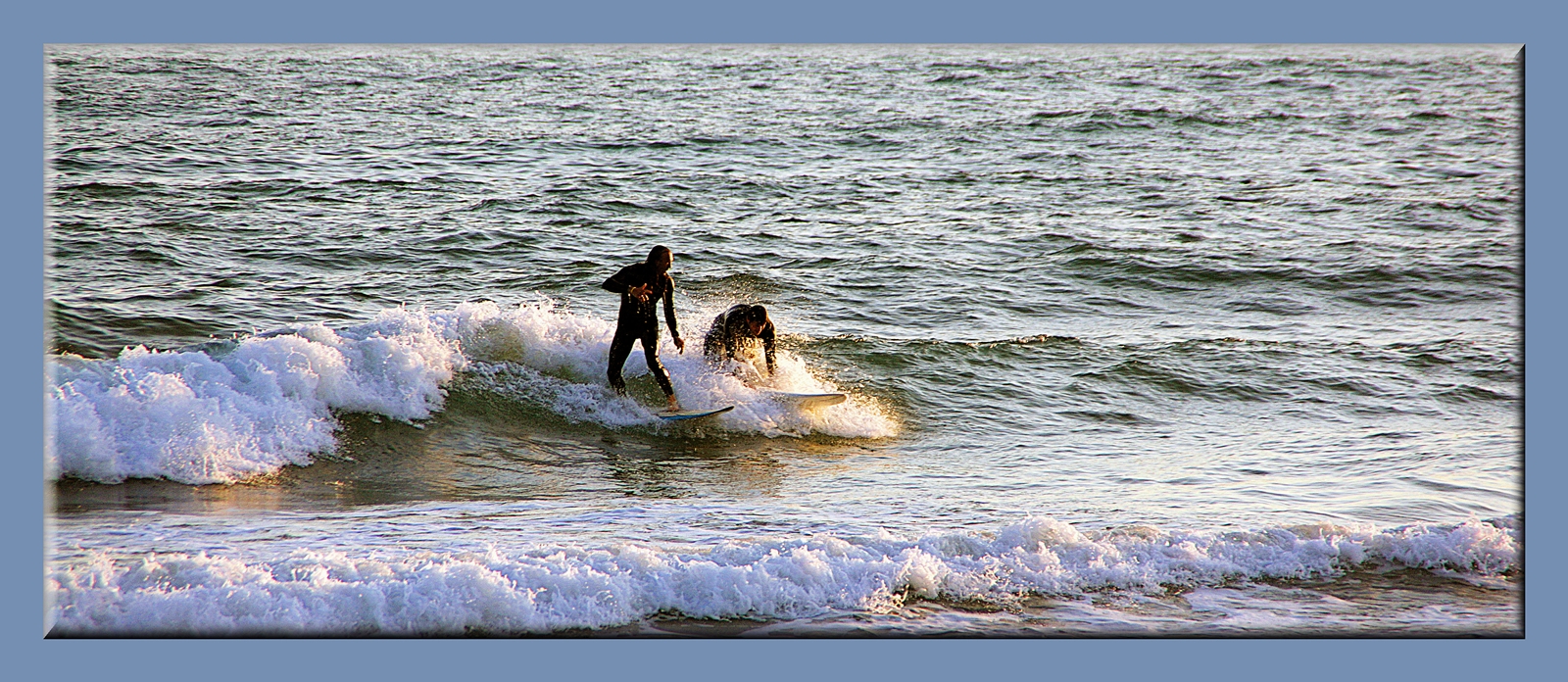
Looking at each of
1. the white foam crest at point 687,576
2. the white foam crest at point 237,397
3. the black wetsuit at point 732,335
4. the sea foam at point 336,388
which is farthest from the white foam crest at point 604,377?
the white foam crest at point 687,576

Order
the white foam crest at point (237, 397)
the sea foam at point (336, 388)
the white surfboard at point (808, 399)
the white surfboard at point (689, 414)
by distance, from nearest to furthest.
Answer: the white foam crest at point (237, 397)
the sea foam at point (336, 388)
the white surfboard at point (689, 414)
the white surfboard at point (808, 399)

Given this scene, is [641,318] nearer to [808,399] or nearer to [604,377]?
[604,377]

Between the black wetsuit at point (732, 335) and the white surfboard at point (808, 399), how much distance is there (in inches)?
12.4

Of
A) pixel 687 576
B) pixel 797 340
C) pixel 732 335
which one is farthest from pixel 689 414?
pixel 687 576

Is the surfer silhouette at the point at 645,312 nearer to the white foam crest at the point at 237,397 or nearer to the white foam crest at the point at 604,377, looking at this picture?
the white foam crest at the point at 604,377

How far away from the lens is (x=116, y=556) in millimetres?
4855

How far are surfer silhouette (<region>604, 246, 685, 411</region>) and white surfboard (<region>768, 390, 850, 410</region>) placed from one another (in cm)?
80

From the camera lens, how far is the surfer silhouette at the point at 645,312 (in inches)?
309

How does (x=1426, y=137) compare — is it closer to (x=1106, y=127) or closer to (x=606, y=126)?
(x=1106, y=127)

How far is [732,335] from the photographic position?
8492 millimetres

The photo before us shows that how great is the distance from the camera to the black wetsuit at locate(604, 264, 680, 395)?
7879mm

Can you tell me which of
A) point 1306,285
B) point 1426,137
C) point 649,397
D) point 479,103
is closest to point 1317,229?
point 1306,285

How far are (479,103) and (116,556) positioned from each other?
526 cm

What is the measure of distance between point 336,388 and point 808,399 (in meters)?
3.36
